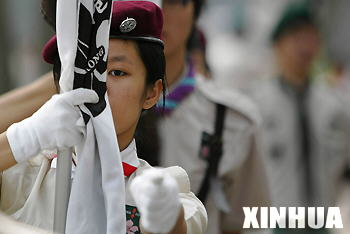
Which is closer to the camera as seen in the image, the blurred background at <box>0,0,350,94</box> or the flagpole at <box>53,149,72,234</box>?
the flagpole at <box>53,149,72,234</box>

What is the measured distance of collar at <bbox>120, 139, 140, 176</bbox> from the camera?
242 cm

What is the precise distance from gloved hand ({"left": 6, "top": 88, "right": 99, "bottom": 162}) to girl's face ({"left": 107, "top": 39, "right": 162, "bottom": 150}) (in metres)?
0.14

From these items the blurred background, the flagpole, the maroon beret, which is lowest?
the blurred background

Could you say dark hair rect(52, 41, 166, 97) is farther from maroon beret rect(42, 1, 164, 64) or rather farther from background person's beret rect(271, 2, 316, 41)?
background person's beret rect(271, 2, 316, 41)

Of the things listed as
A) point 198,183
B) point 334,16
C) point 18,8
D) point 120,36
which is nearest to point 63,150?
point 120,36

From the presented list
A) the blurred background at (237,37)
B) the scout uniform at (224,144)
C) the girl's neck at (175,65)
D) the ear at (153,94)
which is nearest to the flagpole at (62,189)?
the ear at (153,94)

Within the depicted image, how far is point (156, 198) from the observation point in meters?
1.99

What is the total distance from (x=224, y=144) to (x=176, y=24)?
49 cm

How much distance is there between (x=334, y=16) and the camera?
427 inches

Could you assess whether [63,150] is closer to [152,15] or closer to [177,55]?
[152,15]

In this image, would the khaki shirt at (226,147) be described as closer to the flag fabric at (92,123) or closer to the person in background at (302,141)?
the person in background at (302,141)

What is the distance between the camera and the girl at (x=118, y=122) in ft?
7.29

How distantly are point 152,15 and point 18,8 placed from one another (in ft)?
32.5

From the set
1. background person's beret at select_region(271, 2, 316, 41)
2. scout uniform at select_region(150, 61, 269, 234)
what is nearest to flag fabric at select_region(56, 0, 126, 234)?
scout uniform at select_region(150, 61, 269, 234)
